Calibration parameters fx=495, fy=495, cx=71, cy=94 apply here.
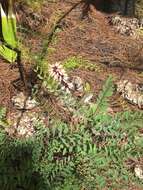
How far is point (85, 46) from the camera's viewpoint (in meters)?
4.26

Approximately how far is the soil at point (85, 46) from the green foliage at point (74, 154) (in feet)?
4.16

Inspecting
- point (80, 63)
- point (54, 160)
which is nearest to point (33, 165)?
point (54, 160)

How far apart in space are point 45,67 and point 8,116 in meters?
0.49

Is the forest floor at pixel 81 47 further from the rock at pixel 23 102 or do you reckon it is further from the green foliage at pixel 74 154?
the green foliage at pixel 74 154

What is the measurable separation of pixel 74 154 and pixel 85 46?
202 cm

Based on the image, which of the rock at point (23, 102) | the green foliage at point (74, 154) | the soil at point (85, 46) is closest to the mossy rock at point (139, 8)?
the soil at point (85, 46)

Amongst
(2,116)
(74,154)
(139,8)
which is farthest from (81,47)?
(74,154)

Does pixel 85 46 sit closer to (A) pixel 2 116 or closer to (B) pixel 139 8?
(B) pixel 139 8

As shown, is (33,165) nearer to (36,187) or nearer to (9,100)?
(36,187)

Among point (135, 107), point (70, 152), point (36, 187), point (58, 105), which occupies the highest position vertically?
point (70, 152)

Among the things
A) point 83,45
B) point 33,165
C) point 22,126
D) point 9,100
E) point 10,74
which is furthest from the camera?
point 83,45

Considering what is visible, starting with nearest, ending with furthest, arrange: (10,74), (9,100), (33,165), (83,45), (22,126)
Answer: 1. (33,165)
2. (22,126)
3. (9,100)
4. (10,74)
5. (83,45)

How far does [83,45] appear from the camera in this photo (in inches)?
168

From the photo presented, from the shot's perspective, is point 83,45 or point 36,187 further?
point 83,45
